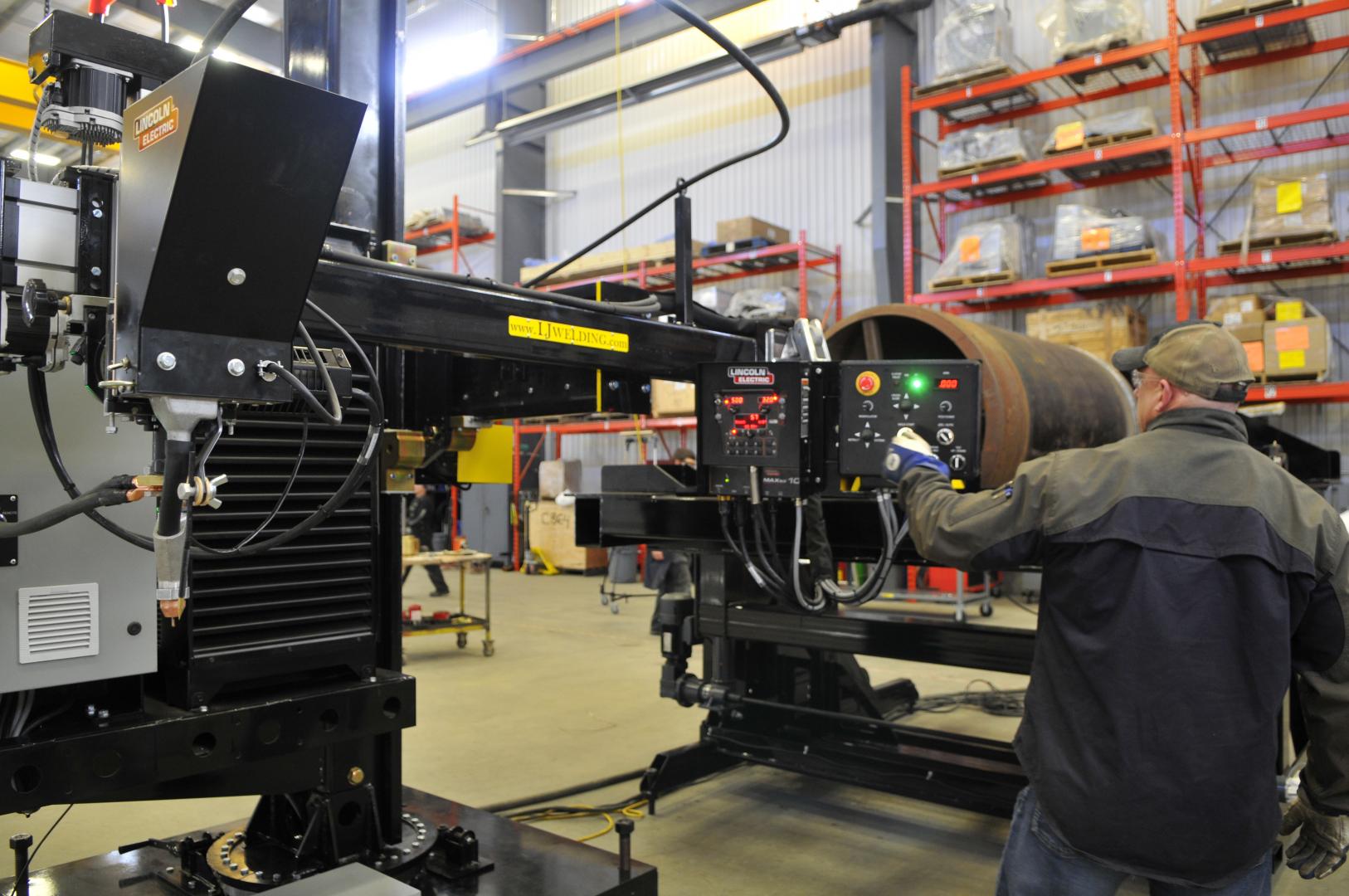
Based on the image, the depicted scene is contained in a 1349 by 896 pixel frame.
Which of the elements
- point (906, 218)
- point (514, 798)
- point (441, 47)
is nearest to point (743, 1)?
point (906, 218)

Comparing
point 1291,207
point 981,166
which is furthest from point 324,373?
point 981,166

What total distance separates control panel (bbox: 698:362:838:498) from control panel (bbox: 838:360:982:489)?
54 mm

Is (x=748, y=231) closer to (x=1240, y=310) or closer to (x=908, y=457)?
(x=1240, y=310)

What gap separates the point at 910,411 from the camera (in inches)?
77.7

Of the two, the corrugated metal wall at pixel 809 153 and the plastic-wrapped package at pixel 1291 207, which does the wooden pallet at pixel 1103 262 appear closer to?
the plastic-wrapped package at pixel 1291 207

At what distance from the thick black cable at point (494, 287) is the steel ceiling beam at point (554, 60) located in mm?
7114

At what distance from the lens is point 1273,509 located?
5.08ft

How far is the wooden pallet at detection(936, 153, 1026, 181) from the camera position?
7.06m

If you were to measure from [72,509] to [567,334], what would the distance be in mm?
811

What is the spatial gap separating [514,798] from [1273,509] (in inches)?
104

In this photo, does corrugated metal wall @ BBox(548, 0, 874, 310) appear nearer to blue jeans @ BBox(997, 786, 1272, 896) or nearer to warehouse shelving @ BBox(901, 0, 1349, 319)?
warehouse shelving @ BBox(901, 0, 1349, 319)

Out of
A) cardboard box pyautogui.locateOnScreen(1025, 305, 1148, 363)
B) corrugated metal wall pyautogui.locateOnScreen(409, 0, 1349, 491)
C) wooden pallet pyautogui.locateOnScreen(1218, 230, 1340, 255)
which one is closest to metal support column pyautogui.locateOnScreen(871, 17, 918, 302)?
corrugated metal wall pyautogui.locateOnScreen(409, 0, 1349, 491)

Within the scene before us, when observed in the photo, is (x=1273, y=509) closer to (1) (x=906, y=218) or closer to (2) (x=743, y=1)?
(1) (x=906, y=218)

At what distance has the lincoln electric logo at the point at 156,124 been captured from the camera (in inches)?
35.6
